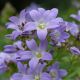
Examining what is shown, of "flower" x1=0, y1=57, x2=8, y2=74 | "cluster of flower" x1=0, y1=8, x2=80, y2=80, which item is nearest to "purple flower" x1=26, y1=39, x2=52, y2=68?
"cluster of flower" x1=0, y1=8, x2=80, y2=80

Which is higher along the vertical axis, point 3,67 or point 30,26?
point 30,26

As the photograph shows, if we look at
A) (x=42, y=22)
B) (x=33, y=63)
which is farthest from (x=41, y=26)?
(x=33, y=63)

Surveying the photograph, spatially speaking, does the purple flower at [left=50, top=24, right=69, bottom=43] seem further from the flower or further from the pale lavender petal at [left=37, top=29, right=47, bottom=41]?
the flower

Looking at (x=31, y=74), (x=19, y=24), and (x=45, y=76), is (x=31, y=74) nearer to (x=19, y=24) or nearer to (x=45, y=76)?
(x=45, y=76)

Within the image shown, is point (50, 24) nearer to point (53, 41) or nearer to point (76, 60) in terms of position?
point (53, 41)

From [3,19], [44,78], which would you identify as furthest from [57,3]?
[44,78]

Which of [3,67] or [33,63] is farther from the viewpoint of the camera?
[3,67]

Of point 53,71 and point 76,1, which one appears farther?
point 76,1
